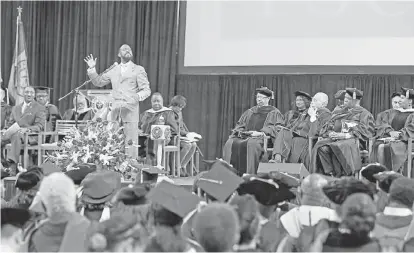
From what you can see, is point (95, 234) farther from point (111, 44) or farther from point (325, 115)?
point (111, 44)

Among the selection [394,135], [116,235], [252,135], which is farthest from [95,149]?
[116,235]

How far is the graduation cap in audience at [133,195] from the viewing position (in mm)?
3183

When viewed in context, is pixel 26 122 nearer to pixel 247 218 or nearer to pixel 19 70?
pixel 19 70

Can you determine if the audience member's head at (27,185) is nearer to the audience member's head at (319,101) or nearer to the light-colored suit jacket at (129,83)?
the light-colored suit jacket at (129,83)

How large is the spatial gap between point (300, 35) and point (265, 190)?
273 inches

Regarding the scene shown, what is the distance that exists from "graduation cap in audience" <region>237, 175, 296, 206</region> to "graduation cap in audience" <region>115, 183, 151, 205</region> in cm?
52

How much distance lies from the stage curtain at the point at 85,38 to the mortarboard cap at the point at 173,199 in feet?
26.2

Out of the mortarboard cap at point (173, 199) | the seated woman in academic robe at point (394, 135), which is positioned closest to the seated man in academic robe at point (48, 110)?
the seated woman in academic robe at point (394, 135)

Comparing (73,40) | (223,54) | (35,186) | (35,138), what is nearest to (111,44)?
(73,40)

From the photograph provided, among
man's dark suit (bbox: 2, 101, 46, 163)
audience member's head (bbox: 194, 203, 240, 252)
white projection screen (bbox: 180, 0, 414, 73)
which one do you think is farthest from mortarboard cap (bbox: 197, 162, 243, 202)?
white projection screen (bbox: 180, 0, 414, 73)

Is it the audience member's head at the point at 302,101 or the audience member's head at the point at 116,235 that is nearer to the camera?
the audience member's head at the point at 116,235

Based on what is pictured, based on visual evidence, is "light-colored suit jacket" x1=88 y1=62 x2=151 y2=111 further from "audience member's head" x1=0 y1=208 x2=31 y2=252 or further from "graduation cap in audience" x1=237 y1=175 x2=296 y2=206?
"audience member's head" x1=0 y1=208 x2=31 y2=252

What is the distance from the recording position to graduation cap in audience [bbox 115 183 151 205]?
318 cm

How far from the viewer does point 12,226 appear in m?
2.95
